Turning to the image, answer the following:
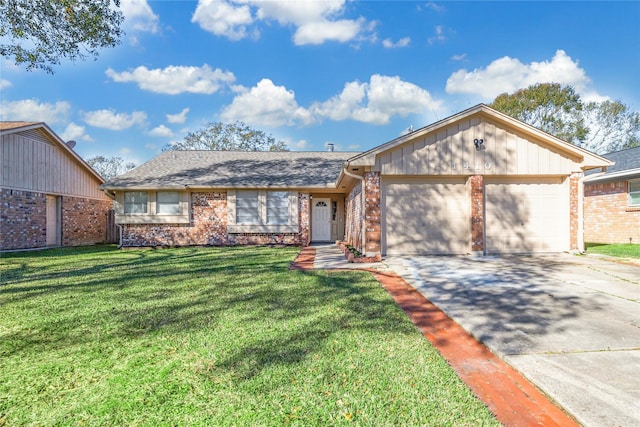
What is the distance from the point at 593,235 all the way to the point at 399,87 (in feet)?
41.9

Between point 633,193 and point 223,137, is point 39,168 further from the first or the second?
point 633,193

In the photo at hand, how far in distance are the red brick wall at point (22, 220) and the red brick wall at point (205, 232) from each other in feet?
10.8

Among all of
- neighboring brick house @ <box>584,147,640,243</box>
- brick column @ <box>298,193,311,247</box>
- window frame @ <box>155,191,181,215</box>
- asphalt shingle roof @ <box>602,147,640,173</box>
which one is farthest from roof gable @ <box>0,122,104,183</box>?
asphalt shingle roof @ <box>602,147,640,173</box>

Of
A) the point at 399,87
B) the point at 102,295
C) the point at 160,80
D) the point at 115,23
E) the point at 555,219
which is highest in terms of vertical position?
the point at 160,80

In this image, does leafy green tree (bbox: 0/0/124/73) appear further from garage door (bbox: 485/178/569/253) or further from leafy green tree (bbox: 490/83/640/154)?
leafy green tree (bbox: 490/83/640/154)

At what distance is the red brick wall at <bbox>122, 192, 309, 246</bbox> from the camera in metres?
13.7

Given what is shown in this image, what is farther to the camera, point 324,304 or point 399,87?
point 399,87

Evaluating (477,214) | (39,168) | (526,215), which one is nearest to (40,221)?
(39,168)

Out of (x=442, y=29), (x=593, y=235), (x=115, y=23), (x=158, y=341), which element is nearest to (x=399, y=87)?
(x=442, y=29)

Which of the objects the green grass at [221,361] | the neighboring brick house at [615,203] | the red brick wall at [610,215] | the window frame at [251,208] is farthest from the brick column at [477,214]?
the window frame at [251,208]

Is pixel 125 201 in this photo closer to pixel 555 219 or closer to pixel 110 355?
pixel 110 355

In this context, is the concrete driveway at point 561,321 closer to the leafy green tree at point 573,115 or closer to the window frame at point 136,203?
the window frame at point 136,203

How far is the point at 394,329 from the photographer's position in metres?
3.68

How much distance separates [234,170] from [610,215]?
52.5ft
